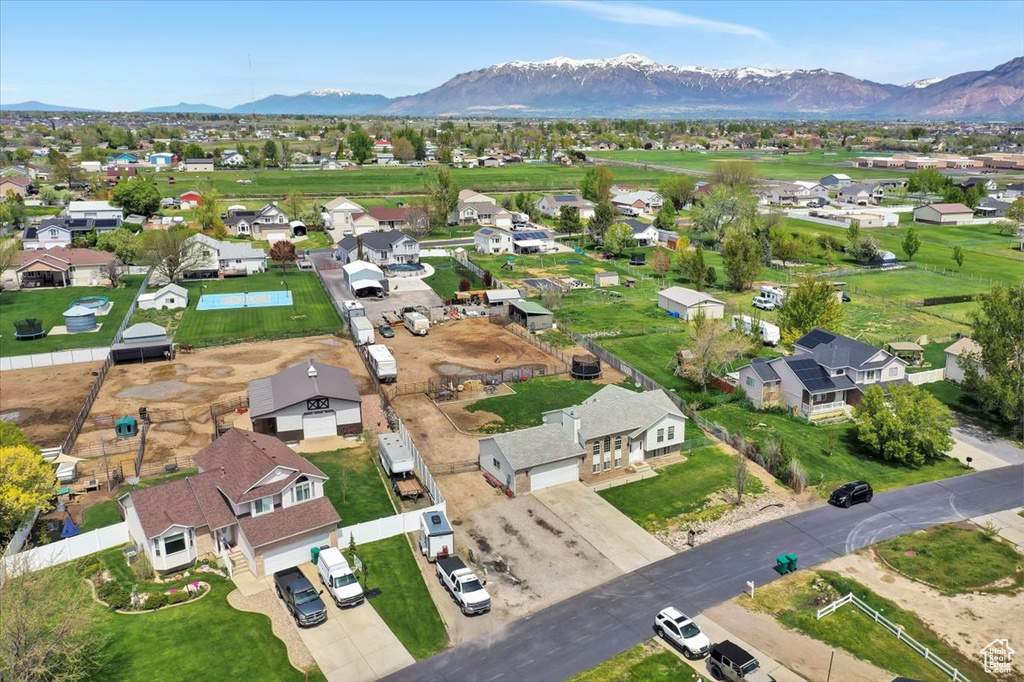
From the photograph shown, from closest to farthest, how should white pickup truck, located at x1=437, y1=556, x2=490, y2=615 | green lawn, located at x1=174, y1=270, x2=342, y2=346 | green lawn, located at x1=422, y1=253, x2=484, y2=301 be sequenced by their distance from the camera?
1. white pickup truck, located at x1=437, y1=556, x2=490, y2=615
2. green lawn, located at x1=174, y1=270, x2=342, y2=346
3. green lawn, located at x1=422, y1=253, x2=484, y2=301

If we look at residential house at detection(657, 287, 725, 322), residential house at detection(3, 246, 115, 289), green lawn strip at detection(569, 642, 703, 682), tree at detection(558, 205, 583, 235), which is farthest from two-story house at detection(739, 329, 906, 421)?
residential house at detection(3, 246, 115, 289)

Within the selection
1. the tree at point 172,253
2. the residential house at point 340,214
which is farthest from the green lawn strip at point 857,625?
the residential house at point 340,214

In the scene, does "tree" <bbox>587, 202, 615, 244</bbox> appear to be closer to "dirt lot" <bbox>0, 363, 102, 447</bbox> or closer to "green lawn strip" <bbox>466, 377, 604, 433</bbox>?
"green lawn strip" <bbox>466, 377, 604, 433</bbox>

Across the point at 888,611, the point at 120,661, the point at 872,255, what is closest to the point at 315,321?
the point at 120,661

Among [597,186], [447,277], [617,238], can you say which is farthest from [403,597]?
[597,186]

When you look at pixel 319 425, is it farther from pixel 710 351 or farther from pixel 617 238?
pixel 617 238

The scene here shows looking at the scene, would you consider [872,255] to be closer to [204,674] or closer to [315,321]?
[315,321]
